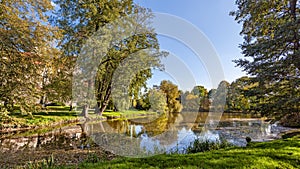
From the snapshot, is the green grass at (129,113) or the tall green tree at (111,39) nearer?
the tall green tree at (111,39)

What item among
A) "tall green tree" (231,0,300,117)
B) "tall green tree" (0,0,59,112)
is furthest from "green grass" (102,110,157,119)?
"tall green tree" (231,0,300,117)

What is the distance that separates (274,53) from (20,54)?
896cm

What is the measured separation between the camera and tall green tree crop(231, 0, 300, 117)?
20.1 ft

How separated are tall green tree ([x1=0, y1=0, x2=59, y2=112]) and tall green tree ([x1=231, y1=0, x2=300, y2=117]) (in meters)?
7.59

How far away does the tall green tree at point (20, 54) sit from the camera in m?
5.99

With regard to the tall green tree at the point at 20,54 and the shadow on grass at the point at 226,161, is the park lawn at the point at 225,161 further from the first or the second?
the tall green tree at the point at 20,54

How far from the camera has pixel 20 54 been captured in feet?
20.9

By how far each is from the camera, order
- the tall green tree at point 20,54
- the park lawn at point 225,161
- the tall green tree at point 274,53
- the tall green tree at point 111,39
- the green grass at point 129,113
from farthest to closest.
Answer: the green grass at point 129,113
the tall green tree at point 111,39
the tall green tree at point 274,53
the tall green tree at point 20,54
the park lawn at point 225,161

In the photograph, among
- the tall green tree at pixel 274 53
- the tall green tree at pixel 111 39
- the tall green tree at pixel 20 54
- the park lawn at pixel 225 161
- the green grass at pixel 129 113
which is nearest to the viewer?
the park lawn at pixel 225 161

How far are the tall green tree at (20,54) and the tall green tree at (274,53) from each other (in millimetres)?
7592

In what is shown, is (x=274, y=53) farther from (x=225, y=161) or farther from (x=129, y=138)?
(x=129, y=138)

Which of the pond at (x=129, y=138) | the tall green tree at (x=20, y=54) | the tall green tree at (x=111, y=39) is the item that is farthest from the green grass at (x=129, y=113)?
the tall green tree at (x=20, y=54)

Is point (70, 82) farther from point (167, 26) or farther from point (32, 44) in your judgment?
point (167, 26)

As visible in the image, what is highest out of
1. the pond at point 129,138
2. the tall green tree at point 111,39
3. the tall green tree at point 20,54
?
the tall green tree at point 111,39
